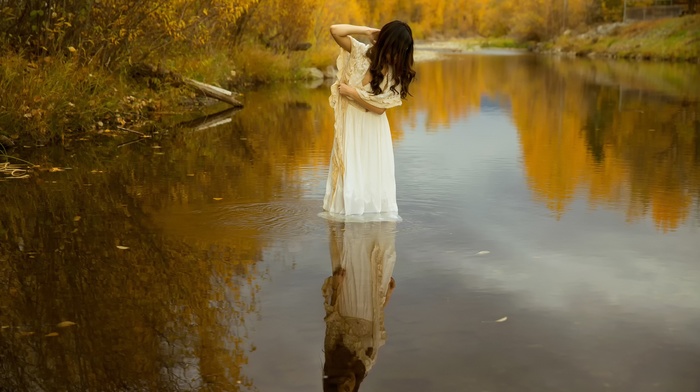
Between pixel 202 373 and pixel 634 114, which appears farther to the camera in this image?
pixel 634 114

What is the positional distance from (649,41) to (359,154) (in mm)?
61331

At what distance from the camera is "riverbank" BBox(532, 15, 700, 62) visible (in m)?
58.4

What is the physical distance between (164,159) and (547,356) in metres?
9.08

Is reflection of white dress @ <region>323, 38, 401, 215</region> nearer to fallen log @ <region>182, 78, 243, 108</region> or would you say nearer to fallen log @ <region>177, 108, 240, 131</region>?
fallen log @ <region>177, 108, 240, 131</region>

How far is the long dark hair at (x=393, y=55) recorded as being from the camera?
8.64 metres

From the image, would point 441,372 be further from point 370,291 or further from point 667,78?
point 667,78

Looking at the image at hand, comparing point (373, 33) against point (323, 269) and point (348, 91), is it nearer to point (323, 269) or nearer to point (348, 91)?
point (348, 91)

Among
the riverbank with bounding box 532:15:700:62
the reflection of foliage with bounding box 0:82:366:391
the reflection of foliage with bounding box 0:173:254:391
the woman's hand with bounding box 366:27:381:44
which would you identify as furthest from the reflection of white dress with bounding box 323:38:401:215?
the riverbank with bounding box 532:15:700:62

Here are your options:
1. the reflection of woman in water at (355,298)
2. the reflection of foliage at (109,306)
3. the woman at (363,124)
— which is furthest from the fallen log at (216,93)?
the reflection of woman in water at (355,298)

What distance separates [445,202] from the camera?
33.6ft

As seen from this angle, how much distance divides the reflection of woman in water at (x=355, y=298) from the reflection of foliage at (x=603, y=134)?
8.09ft

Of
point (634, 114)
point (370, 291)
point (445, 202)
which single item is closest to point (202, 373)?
point (370, 291)

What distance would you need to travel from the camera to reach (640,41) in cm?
6794

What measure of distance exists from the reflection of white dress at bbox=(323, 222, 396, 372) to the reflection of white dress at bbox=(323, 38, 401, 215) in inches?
13.8
